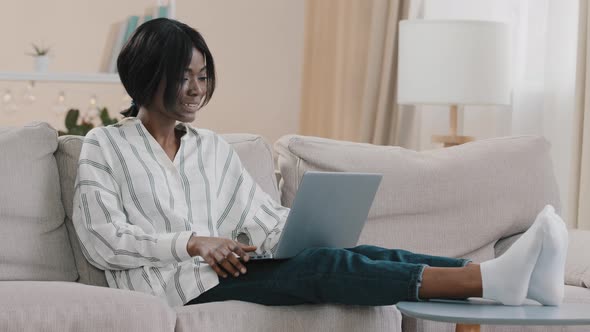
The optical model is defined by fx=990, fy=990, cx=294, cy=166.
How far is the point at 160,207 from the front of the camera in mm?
2262

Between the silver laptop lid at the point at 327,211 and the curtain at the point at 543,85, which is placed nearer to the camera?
the silver laptop lid at the point at 327,211

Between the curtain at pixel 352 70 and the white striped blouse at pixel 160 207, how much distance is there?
6.44ft

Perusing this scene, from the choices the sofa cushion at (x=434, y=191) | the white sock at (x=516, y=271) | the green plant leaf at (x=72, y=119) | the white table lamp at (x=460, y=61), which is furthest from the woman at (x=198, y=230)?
the green plant leaf at (x=72, y=119)

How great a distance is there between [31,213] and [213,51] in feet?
9.44

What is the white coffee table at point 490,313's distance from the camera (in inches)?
67.7

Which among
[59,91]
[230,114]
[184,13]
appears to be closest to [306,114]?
[230,114]

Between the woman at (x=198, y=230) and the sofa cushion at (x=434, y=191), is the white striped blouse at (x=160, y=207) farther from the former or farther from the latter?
the sofa cushion at (x=434, y=191)

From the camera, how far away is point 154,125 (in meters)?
2.40

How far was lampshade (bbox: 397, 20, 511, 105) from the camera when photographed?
11.3 ft

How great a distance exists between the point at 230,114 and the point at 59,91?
34.6 inches

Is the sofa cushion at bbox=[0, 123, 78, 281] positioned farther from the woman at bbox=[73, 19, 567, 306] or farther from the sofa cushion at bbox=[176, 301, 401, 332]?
the sofa cushion at bbox=[176, 301, 401, 332]

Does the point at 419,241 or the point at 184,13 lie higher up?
the point at 184,13

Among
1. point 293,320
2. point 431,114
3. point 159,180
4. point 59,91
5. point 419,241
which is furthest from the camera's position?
point 59,91

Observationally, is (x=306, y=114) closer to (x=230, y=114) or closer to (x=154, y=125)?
(x=230, y=114)
